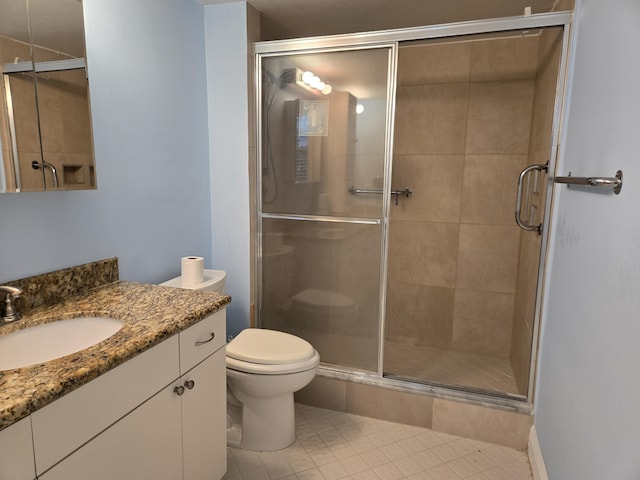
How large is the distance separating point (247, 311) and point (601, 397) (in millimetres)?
1817

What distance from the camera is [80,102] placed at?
1465mm

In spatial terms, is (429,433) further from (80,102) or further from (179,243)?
(80,102)

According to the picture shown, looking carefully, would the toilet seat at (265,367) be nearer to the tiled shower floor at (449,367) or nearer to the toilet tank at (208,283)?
the toilet tank at (208,283)

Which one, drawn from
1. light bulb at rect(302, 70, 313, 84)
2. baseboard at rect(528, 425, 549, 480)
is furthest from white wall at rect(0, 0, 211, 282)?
baseboard at rect(528, 425, 549, 480)

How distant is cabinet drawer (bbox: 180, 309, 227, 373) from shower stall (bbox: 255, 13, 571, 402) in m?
0.97

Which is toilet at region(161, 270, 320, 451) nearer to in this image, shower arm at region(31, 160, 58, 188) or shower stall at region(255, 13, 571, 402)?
→ shower stall at region(255, 13, 571, 402)

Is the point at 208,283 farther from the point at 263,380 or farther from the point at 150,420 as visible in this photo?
the point at 150,420

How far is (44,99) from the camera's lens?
1.32m

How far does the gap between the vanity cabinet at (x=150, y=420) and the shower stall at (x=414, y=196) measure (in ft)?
3.16

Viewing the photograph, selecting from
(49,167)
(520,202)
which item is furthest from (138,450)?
(520,202)

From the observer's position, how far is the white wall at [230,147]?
7.41 feet

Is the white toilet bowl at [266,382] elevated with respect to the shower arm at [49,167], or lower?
lower

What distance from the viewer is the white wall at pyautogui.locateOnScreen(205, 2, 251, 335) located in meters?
2.26

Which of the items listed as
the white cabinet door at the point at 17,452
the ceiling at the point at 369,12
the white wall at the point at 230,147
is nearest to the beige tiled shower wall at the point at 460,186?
the ceiling at the point at 369,12
